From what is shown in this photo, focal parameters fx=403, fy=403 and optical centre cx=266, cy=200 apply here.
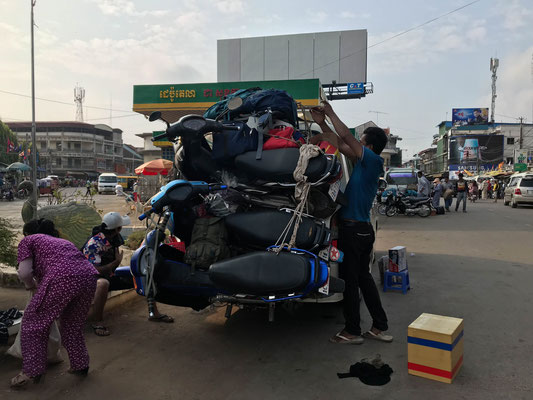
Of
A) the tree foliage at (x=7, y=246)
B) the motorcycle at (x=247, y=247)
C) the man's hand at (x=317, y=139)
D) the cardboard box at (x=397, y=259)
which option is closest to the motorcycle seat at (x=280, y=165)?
the motorcycle at (x=247, y=247)

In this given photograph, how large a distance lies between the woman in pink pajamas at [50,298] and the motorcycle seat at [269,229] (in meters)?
1.20

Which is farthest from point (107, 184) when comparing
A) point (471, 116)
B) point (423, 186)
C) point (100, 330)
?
point (471, 116)

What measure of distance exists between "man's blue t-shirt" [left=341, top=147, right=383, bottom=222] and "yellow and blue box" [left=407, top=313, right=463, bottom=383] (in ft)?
3.41

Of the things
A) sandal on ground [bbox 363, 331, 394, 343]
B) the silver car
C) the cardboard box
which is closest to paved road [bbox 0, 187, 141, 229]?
sandal on ground [bbox 363, 331, 394, 343]

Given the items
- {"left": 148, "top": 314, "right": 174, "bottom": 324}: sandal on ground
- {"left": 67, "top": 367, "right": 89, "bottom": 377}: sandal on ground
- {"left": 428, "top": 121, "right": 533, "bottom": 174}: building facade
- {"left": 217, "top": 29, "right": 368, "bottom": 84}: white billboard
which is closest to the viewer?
{"left": 67, "top": 367, "right": 89, "bottom": 377}: sandal on ground

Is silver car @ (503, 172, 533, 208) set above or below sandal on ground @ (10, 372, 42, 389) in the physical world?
above

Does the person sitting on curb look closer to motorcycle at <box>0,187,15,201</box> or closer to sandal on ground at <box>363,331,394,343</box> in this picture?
sandal on ground at <box>363,331,394,343</box>

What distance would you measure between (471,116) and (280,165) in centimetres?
7802

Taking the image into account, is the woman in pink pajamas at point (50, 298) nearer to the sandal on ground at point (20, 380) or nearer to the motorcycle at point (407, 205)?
the sandal on ground at point (20, 380)

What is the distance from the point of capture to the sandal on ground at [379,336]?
12.2 ft

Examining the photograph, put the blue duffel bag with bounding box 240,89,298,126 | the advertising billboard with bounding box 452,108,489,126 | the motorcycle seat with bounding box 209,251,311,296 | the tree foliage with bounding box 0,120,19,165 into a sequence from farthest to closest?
the advertising billboard with bounding box 452,108,489,126, the tree foliage with bounding box 0,120,19,165, the blue duffel bag with bounding box 240,89,298,126, the motorcycle seat with bounding box 209,251,311,296

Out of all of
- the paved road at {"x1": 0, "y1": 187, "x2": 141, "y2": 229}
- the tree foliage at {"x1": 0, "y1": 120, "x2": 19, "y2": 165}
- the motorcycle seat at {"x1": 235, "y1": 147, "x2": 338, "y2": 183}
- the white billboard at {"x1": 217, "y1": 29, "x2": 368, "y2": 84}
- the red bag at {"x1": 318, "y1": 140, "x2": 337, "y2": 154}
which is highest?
the white billboard at {"x1": 217, "y1": 29, "x2": 368, "y2": 84}

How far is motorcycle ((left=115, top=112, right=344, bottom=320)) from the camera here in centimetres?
289

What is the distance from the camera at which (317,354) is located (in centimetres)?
349
